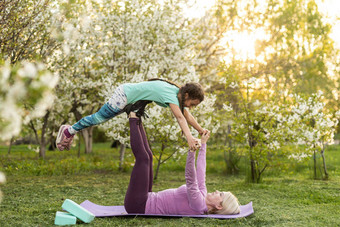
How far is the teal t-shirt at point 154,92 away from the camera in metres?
4.09

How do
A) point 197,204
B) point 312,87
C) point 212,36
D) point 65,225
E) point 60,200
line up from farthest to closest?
point 312,87
point 212,36
point 60,200
point 197,204
point 65,225

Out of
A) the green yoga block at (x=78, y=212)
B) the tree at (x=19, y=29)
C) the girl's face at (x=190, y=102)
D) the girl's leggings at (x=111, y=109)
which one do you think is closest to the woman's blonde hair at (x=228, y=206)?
the girl's face at (x=190, y=102)

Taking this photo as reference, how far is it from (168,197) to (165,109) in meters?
3.06

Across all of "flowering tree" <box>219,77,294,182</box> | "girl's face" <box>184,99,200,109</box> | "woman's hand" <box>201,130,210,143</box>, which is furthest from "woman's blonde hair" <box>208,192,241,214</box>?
"flowering tree" <box>219,77,294,182</box>

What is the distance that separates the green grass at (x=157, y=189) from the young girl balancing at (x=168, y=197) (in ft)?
0.47

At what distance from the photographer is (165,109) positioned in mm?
6883

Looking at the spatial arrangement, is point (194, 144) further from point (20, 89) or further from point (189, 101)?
point (20, 89)

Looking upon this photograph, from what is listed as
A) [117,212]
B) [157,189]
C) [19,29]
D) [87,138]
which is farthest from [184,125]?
[87,138]

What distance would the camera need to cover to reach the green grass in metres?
3.79

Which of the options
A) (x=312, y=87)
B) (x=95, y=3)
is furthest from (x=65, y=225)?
(x=312, y=87)

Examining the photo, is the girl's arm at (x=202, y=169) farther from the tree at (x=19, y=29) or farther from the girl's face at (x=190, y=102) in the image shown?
the tree at (x=19, y=29)

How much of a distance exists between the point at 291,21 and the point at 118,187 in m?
9.69

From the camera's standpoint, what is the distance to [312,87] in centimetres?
1530

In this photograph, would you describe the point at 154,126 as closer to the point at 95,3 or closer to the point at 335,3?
the point at 95,3
